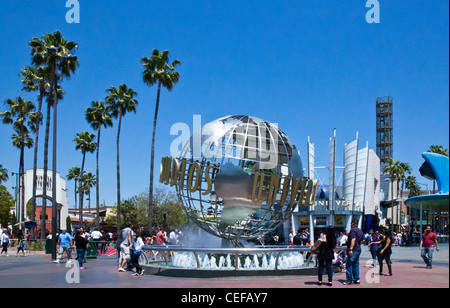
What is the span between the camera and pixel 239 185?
14.4 m

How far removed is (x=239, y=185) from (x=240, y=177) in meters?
0.24

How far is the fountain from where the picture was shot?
47.3 feet

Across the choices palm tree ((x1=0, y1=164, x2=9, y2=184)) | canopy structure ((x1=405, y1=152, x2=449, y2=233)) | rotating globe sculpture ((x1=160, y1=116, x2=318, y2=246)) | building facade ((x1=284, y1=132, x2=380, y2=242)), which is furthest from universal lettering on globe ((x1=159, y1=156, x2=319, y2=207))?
palm tree ((x1=0, y1=164, x2=9, y2=184))

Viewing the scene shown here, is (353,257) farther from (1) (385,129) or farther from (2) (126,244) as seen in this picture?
(1) (385,129)

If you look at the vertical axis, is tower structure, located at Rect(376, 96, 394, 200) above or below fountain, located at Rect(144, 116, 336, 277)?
above

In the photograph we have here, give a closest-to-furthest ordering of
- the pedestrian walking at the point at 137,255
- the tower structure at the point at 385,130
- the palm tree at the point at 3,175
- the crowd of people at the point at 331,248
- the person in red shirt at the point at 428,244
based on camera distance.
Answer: the crowd of people at the point at 331,248
the pedestrian walking at the point at 137,255
the person in red shirt at the point at 428,244
the palm tree at the point at 3,175
the tower structure at the point at 385,130

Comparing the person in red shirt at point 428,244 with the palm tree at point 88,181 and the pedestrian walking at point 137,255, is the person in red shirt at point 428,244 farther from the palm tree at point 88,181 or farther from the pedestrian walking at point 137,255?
the palm tree at point 88,181

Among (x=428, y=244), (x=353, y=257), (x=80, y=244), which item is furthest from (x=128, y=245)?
(x=428, y=244)

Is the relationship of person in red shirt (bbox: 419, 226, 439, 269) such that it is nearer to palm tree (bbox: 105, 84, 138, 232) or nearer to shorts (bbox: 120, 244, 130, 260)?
shorts (bbox: 120, 244, 130, 260)

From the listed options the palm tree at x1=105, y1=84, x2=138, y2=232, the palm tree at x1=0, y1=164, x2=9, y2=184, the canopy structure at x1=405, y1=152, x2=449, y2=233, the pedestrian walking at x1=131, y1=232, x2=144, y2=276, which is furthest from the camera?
the palm tree at x1=0, y1=164, x2=9, y2=184

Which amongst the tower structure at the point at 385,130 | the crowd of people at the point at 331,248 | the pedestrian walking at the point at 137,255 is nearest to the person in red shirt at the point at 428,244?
the crowd of people at the point at 331,248

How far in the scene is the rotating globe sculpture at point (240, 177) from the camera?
14492 millimetres

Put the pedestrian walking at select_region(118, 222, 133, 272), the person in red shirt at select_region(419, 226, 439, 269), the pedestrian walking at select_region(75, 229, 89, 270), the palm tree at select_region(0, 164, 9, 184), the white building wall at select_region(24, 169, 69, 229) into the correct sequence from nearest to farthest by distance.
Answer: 1. the pedestrian walking at select_region(118, 222, 133, 272)
2. the person in red shirt at select_region(419, 226, 439, 269)
3. the pedestrian walking at select_region(75, 229, 89, 270)
4. the white building wall at select_region(24, 169, 69, 229)
5. the palm tree at select_region(0, 164, 9, 184)
